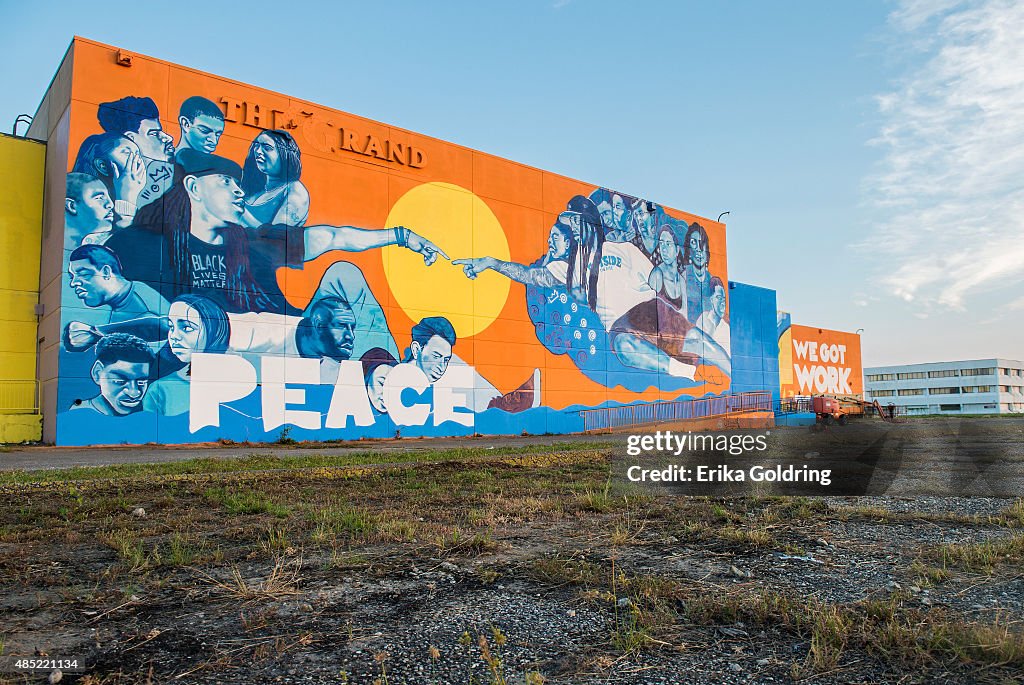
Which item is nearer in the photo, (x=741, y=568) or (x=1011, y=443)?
(x=741, y=568)

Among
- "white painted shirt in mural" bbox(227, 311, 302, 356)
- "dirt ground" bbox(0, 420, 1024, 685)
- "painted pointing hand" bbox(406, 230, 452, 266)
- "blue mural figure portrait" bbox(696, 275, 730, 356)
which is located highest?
"painted pointing hand" bbox(406, 230, 452, 266)

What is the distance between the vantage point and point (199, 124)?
76.4 ft

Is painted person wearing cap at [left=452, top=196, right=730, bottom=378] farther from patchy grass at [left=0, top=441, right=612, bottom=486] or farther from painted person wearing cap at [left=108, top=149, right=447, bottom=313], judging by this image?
patchy grass at [left=0, top=441, right=612, bottom=486]

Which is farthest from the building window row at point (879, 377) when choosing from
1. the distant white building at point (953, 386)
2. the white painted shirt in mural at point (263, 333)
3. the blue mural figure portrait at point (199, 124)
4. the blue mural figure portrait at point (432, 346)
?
the blue mural figure portrait at point (199, 124)

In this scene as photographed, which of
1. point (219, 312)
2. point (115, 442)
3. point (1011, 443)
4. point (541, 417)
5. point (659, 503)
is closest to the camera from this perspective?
point (659, 503)

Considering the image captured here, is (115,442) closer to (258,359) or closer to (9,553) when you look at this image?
(258,359)

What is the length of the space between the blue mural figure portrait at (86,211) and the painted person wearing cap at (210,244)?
0.50m

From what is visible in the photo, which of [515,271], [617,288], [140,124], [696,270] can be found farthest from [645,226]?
[140,124]

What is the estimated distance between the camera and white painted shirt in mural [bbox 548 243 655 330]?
3509 cm

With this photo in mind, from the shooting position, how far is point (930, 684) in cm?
273

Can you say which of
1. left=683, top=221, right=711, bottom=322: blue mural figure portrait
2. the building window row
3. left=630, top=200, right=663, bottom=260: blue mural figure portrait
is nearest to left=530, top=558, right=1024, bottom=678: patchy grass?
left=630, top=200, right=663, bottom=260: blue mural figure portrait

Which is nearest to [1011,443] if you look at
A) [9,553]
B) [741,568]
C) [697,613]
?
[741,568]

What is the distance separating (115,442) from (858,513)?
21.0m

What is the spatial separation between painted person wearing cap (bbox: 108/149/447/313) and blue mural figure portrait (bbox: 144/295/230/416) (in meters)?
0.37
